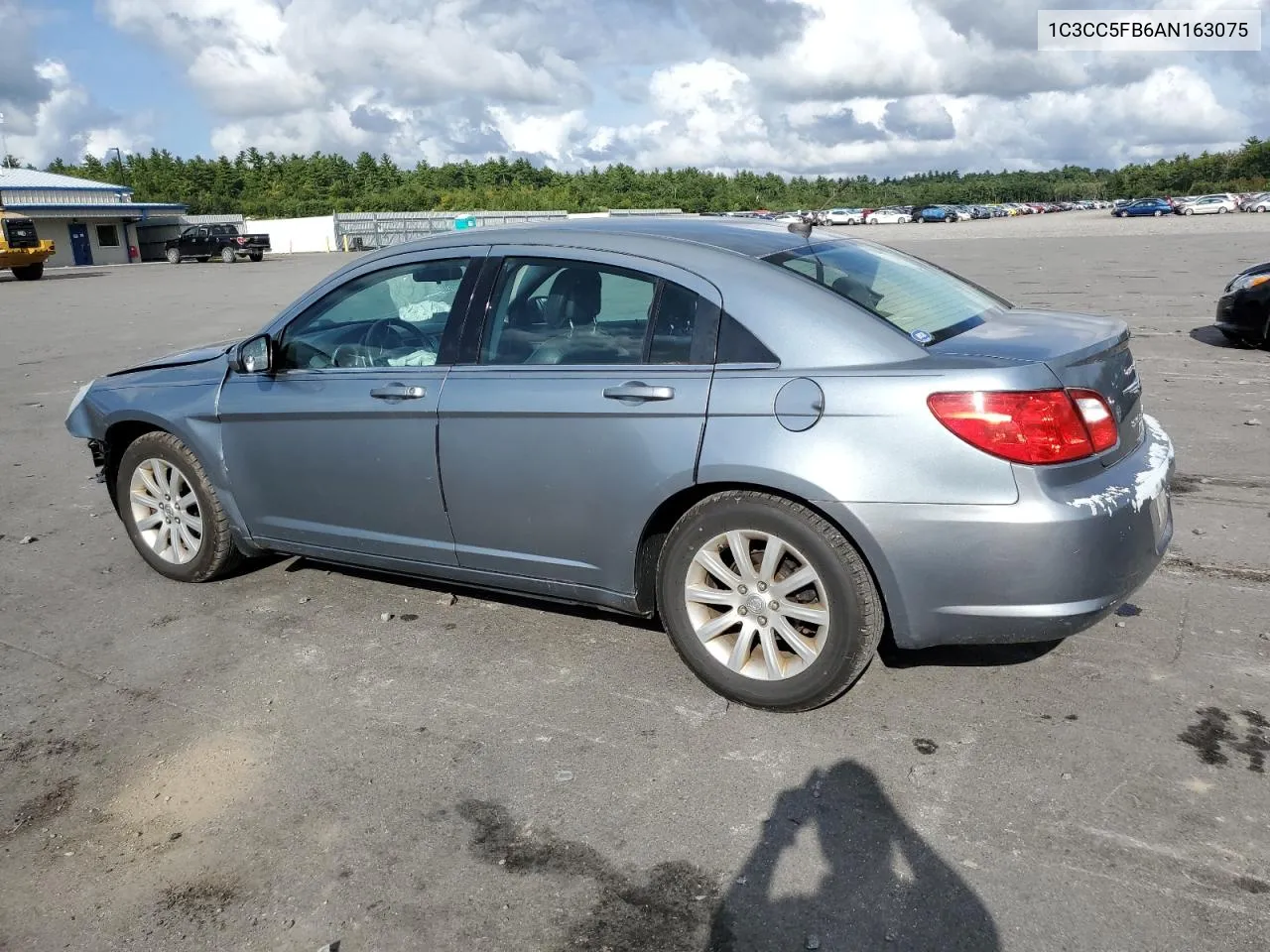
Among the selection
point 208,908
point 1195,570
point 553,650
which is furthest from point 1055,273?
point 208,908

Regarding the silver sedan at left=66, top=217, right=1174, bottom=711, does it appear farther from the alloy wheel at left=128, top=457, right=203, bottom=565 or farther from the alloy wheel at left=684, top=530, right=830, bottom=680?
the alloy wheel at left=128, top=457, right=203, bottom=565

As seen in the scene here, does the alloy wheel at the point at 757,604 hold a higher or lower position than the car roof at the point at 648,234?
lower

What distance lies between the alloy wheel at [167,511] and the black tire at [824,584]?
2597mm

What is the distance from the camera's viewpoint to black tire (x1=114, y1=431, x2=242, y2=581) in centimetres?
498

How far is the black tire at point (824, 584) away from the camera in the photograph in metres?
3.42

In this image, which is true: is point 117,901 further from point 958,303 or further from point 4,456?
point 4,456

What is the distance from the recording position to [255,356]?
4.67m

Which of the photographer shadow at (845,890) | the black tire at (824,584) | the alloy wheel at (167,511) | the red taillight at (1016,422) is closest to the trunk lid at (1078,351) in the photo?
the red taillight at (1016,422)

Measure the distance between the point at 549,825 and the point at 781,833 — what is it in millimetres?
676

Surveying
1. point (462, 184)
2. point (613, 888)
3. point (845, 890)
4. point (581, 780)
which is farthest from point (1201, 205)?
point (613, 888)

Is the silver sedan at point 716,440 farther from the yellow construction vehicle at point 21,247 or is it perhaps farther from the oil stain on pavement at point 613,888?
the yellow construction vehicle at point 21,247

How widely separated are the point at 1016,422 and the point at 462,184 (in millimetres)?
107247

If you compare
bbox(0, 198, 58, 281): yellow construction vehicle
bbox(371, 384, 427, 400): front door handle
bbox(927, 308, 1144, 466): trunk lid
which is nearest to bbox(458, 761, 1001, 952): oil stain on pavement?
bbox(927, 308, 1144, 466): trunk lid

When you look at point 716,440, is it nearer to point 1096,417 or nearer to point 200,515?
point 1096,417
